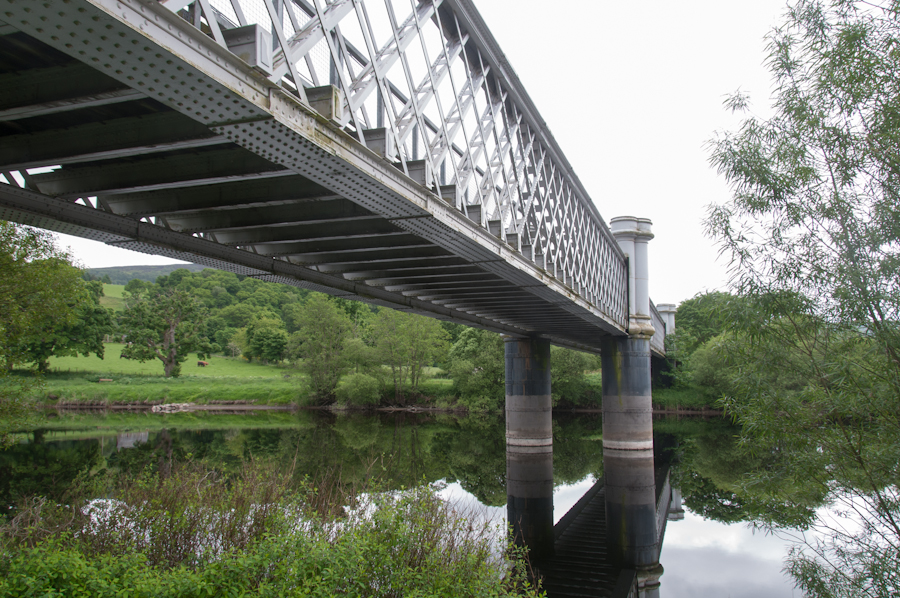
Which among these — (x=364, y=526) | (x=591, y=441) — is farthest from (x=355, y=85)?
(x=591, y=441)

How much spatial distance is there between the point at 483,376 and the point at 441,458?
1015 inches

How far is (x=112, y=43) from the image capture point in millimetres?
4461

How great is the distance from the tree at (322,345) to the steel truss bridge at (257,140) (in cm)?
4525

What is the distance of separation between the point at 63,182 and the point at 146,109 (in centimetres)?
276

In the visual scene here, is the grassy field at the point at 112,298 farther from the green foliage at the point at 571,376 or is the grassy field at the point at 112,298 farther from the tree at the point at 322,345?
the green foliage at the point at 571,376

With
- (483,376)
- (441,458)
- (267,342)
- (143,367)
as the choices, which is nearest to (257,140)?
(441,458)

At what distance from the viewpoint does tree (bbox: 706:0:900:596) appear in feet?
32.5

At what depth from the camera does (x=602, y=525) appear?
1981 cm

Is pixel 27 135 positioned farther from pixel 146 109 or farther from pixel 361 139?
pixel 361 139

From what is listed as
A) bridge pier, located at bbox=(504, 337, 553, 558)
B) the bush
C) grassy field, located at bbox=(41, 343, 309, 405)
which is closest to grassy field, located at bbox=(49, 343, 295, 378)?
grassy field, located at bbox=(41, 343, 309, 405)

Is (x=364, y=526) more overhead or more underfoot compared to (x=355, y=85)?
more underfoot

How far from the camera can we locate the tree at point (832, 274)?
9898mm

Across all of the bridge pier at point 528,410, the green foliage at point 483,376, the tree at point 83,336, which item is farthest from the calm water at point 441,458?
the tree at point 83,336

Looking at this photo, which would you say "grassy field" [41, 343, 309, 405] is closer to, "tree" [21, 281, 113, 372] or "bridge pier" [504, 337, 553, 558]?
"tree" [21, 281, 113, 372]
